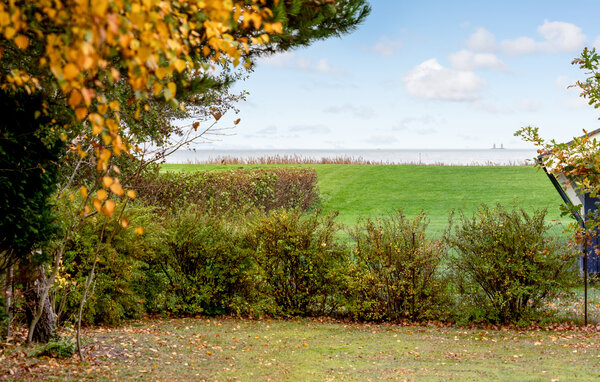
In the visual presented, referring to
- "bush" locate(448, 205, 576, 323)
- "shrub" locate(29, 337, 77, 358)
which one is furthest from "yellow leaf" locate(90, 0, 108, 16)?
"bush" locate(448, 205, 576, 323)

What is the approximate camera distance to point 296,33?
6.94 metres

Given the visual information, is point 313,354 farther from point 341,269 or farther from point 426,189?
point 426,189

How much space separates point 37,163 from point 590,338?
7514mm

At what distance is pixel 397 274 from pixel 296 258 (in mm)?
1646

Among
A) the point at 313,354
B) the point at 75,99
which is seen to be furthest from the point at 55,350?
the point at 75,99

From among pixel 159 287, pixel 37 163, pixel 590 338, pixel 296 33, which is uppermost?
pixel 296 33

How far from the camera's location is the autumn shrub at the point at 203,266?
9.05 metres

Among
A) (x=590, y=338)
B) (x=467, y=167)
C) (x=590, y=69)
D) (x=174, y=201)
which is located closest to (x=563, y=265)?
(x=590, y=338)

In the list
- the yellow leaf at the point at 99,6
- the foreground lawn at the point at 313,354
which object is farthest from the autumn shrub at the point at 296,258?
the yellow leaf at the point at 99,6

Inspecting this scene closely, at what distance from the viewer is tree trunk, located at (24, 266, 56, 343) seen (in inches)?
232

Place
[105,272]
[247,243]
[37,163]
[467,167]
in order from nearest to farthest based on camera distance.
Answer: [37,163] → [105,272] → [247,243] → [467,167]

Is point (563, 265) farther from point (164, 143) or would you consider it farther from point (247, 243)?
point (164, 143)

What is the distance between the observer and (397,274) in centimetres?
887

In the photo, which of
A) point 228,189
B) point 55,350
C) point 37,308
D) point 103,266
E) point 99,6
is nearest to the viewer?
point 99,6
